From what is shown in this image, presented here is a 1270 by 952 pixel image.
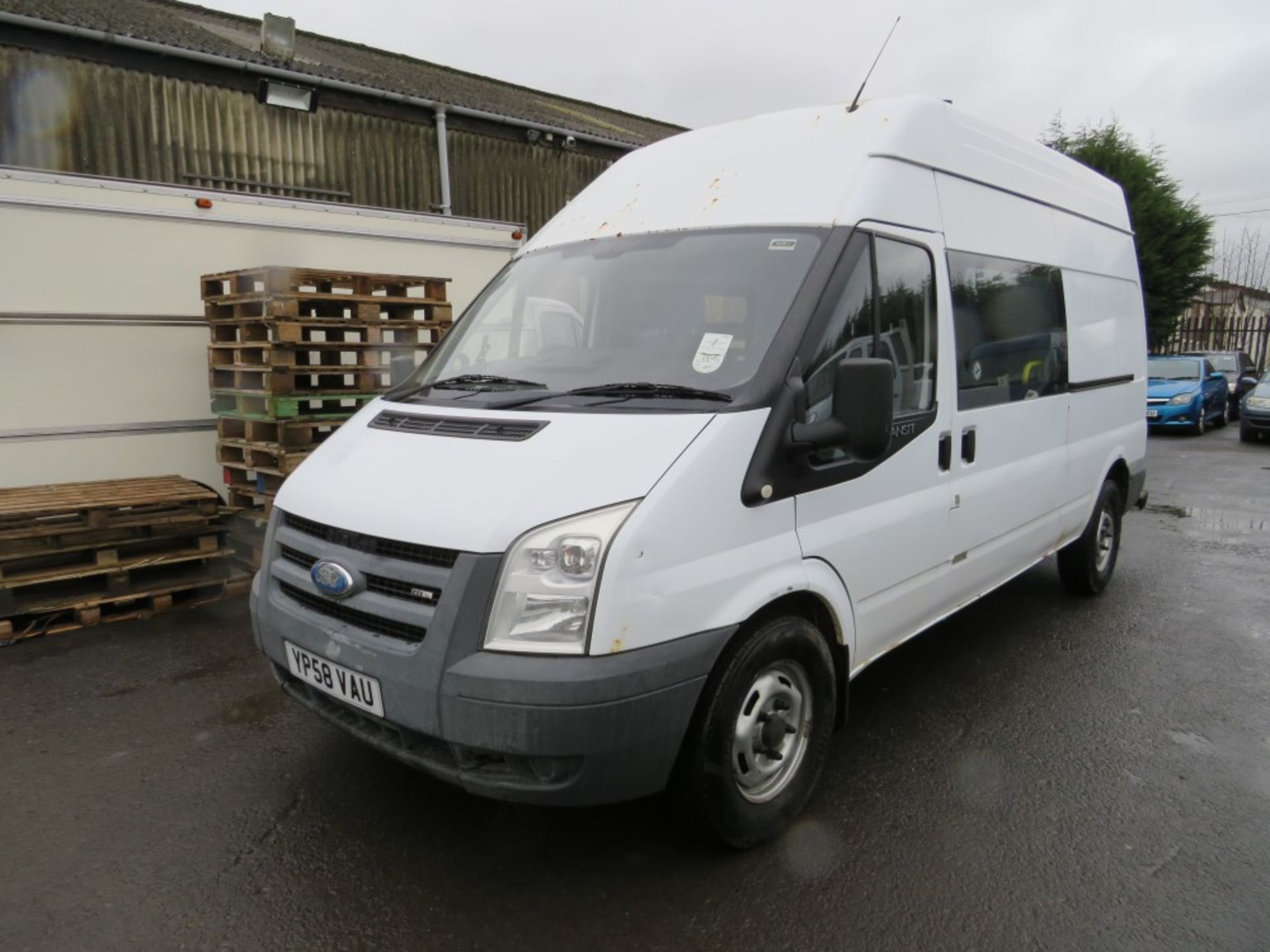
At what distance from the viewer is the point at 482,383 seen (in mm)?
3357

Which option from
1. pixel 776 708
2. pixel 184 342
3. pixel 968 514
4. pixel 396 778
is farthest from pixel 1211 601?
pixel 184 342

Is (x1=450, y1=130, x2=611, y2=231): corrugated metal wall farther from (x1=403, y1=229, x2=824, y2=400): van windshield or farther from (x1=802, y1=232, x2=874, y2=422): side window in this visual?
(x1=802, y1=232, x2=874, y2=422): side window

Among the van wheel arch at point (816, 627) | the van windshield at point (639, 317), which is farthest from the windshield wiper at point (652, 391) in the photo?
the van wheel arch at point (816, 627)

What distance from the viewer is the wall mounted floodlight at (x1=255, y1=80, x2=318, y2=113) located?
11.0 metres

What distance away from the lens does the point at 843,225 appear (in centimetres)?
311

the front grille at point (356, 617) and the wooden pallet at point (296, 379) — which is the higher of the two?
the wooden pallet at point (296, 379)

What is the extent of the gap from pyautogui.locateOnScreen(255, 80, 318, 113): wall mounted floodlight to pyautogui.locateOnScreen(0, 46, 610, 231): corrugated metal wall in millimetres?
149

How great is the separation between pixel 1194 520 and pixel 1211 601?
3156 millimetres

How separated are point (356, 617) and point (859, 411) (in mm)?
1763

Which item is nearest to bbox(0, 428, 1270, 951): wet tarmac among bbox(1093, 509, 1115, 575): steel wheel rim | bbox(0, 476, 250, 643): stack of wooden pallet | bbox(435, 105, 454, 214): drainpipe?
bbox(0, 476, 250, 643): stack of wooden pallet

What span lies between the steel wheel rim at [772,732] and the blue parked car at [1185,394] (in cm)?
1590

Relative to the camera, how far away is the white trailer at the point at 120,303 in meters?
5.57

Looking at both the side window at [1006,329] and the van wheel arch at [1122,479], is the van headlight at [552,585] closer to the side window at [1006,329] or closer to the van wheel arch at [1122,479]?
the side window at [1006,329]

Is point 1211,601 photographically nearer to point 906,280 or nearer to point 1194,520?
point 1194,520
